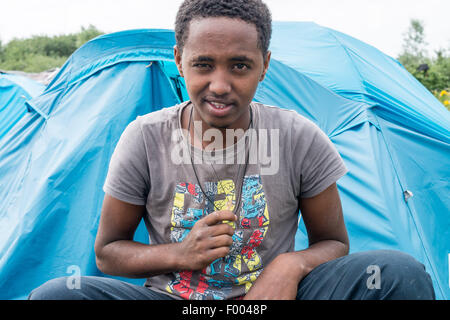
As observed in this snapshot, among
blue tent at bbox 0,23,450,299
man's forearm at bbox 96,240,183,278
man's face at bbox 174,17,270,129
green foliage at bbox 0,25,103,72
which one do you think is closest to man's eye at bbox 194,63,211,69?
man's face at bbox 174,17,270,129

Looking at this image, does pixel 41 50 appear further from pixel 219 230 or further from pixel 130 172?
pixel 219 230

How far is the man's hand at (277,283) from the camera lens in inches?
40.1

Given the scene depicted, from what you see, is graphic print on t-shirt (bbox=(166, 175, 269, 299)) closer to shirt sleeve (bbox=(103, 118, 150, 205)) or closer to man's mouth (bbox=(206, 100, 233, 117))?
shirt sleeve (bbox=(103, 118, 150, 205))

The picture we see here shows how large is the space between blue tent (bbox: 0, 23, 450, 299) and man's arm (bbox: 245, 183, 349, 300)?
1.94ft

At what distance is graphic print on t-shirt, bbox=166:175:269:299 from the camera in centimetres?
114

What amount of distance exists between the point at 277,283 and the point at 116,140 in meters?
1.12

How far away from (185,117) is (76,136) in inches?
31.7

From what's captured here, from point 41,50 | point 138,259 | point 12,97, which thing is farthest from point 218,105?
point 41,50

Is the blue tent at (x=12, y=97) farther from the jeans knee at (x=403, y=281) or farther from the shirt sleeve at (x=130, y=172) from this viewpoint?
the jeans knee at (x=403, y=281)

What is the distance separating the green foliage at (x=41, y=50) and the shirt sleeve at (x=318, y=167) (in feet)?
39.1

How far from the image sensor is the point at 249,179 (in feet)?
3.91

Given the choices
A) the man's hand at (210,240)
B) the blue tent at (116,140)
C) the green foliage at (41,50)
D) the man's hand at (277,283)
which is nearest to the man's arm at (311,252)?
the man's hand at (277,283)

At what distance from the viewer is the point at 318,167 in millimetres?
1183
